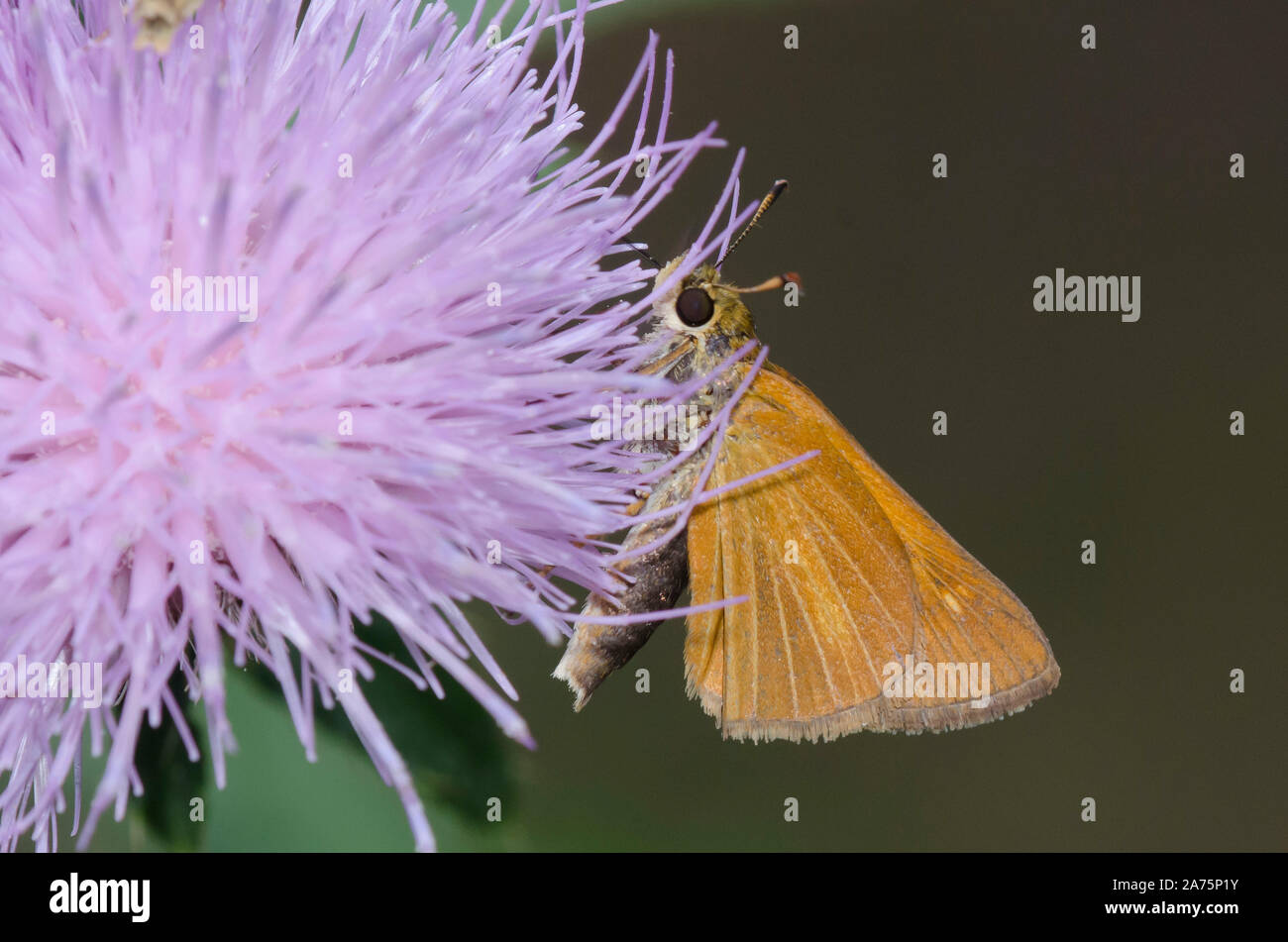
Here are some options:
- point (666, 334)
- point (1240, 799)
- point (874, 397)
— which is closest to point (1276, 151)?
point (874, 397)
